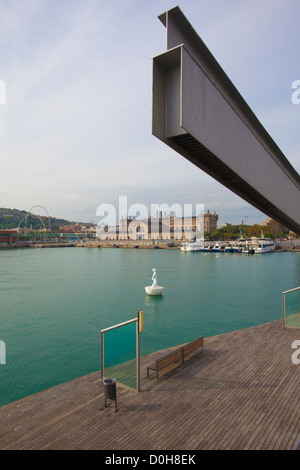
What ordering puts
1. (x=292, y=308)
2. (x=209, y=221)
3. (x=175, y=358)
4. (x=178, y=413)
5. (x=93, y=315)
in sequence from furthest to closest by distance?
(x=209, y=221) < (x=93, y=315) < (x=292, y=308) < (x=175, y=358) < (x=178, y=413)

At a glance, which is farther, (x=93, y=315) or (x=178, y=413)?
(x=93, y=315)

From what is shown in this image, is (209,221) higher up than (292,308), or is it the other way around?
(209,221)

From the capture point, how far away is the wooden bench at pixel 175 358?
27.4 ft

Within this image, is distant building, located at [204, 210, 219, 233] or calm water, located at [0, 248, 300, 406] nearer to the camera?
calm water, located at [0, 248, 300, 406]

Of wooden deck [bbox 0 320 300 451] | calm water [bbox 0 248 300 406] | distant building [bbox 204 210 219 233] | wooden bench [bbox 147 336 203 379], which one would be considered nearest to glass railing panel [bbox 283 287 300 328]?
wooden deck [bbox 0 320 300 451]

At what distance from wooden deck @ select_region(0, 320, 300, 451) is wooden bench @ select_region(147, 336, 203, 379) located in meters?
0.27

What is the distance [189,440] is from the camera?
17.7ft

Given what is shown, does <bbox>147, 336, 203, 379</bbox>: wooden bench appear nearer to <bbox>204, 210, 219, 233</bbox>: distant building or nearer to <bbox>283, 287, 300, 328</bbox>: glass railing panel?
<bbox>283, 287, 300, 328</bbox>: glass railing panel

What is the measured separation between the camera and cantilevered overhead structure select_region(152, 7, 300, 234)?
4.71 m

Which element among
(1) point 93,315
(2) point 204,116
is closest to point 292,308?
(2) point 204,116

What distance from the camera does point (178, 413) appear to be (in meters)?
6.34

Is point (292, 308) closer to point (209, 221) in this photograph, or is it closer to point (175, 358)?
point (175, 358)

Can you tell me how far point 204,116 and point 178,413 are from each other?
5.99 metres

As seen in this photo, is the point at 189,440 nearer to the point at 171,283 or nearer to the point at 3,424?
the point at 3,424
